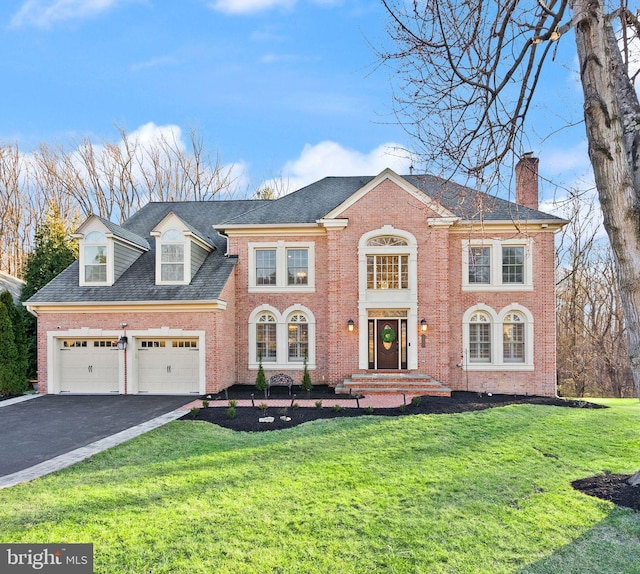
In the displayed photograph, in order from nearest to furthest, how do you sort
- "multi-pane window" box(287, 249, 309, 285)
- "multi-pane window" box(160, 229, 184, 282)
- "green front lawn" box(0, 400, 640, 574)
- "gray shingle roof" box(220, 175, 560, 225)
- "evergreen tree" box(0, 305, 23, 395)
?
1. "green front lawn" box(0, 400, 640, 574)
2. "evergreen tree" box(0, 305, 23, 395)
3. "gray shingle roof" box(220, 175, 560, 225)
4. "multi-pane window" box(160, 229, 184, 282)
5. "multi-pane window" box(287, 249, 309, 285)

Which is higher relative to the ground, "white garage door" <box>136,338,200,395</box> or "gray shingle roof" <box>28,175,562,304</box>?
"gray shingle roof" <box>28,175,562,304</box>

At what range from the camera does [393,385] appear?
12617mm

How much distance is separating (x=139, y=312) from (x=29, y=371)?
6648 millimetres

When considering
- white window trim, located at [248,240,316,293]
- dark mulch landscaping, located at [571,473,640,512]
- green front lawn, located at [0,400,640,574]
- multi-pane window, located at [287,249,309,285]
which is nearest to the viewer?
green front lawn, located at [0,400,640,574]

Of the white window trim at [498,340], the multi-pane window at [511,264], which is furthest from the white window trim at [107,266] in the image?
the multi-pane window at [511,264]

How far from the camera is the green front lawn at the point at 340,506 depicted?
3.65 metres

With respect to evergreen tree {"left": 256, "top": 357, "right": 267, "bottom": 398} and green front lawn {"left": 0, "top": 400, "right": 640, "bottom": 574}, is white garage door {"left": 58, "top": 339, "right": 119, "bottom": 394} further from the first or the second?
green front lawn {"left": 0, "top": 400, "right": 640, "bottom": 574}

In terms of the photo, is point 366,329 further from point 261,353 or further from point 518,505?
point 518,505

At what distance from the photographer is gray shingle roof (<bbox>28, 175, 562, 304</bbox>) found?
42.6ft

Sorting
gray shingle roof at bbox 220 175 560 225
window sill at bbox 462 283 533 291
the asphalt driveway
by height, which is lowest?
the asphalt driveway

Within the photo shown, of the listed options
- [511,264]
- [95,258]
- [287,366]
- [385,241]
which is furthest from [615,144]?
[95,258]

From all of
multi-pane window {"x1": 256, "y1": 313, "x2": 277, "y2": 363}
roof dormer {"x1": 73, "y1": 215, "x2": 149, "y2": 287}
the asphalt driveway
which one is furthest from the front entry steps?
roof dormer {"x1": 73, "y1": 215, "x2": 149, "y2": 287}

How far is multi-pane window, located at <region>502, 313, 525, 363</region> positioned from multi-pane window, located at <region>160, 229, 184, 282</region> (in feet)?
40.8

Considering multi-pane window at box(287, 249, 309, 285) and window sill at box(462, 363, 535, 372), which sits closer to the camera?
window sill at box(462, 363, 535, 372)
